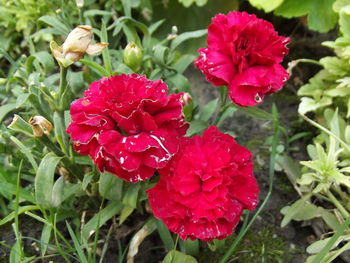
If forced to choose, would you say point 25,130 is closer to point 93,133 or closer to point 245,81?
point 93,133

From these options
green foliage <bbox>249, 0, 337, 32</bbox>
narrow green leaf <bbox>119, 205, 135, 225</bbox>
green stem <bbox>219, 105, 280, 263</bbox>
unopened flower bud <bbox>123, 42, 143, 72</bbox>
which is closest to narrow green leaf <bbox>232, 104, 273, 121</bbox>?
green stem <bbox>219, 105, 280, 263</bbox>

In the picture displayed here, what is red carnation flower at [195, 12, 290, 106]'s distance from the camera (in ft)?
3.28

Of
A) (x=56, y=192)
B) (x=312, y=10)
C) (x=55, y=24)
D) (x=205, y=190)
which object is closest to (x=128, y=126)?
(x=205, y=190)

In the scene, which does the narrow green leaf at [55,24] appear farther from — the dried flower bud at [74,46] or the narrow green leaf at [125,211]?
the narrow green leaf at [125,211]

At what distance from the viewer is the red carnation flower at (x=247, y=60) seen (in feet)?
3.28

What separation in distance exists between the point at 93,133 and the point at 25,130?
0.25 meters

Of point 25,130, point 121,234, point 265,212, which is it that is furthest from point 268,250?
point 25,130

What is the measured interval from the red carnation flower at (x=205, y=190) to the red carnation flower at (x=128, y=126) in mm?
64

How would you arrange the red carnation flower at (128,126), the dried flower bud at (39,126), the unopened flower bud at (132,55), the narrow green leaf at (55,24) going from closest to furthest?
the red carnation flower at (128,126), the dried flower bud at (39,126), the unopened flower bud at (132,55), the narrow green leaf at (55,24)

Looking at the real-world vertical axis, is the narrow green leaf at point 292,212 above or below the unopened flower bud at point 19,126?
below

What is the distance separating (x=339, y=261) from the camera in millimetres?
1280

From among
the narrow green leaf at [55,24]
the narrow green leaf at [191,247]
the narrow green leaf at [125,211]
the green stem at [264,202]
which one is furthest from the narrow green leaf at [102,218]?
the narrow green leaf at [55,24]

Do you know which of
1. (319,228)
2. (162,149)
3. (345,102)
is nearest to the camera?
(162,149)

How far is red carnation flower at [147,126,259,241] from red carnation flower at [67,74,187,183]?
64 millimetres
